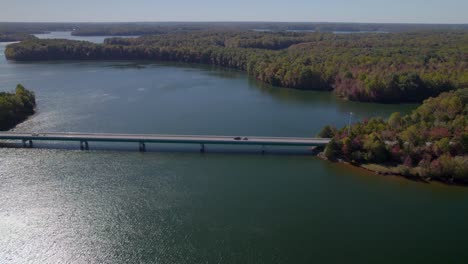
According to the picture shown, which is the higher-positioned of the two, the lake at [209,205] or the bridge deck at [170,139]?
the bridge deck at [170,139]

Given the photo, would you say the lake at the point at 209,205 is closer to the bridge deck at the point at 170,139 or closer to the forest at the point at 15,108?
the bridge deck at the point at 170,139

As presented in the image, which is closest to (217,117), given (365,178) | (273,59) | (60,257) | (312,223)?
(365,178)

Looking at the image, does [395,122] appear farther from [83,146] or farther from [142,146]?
[83,146]

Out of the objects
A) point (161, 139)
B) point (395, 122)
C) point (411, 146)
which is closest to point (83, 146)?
point (161, 139)

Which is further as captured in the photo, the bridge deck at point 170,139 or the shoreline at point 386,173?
the bridge deck at point 170,139

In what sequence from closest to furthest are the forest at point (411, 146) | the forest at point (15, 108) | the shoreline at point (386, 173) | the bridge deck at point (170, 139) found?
1. the shoreline at point (386, 173)
2. the forest at point (411, 146)
3. the bridge deck at point (170, 139)
4. the forest at point (15, 108)

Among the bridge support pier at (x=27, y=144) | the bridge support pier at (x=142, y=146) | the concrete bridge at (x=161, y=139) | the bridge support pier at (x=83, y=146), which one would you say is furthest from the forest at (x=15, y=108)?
the bridge support pier at (x=142, y=146)

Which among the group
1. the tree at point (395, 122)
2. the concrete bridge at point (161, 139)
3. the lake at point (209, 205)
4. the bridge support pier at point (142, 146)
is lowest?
the lake at point (209, 205)
